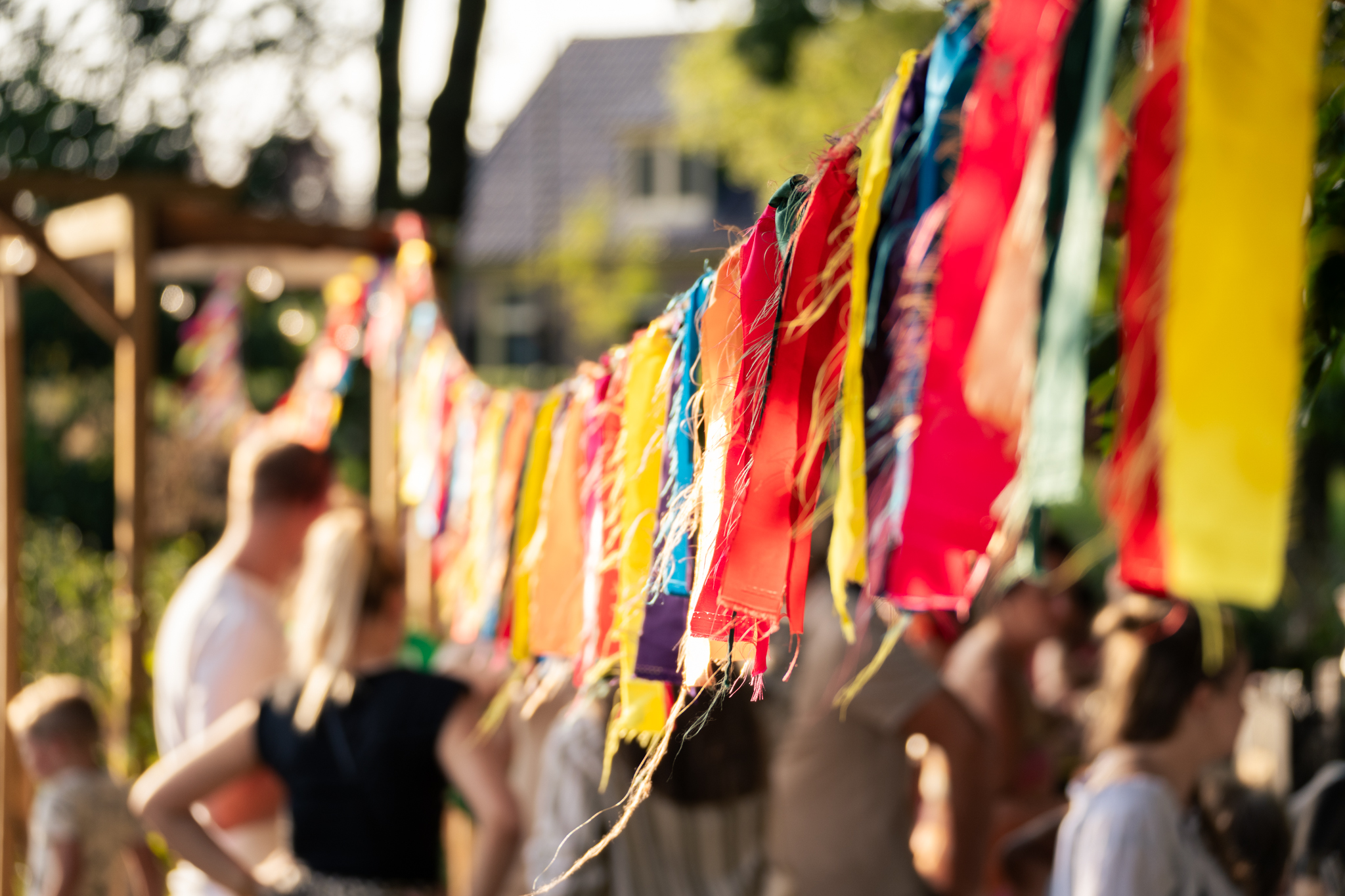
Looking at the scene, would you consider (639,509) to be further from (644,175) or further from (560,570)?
(644,175)

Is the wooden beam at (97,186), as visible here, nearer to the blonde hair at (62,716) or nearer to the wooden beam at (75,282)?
the wooden beam at (75,282)

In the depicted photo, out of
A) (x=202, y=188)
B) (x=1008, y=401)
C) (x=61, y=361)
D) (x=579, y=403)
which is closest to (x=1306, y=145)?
(x=1008, y=401)

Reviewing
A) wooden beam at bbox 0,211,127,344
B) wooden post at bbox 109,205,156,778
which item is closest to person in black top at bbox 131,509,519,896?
wooden post at bbox 109,205,156,778

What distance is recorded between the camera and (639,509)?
1203 mm

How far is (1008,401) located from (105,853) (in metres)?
3.30

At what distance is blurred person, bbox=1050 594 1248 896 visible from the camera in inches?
75.9

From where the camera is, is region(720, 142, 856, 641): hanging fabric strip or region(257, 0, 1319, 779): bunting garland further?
region(720, 142, 856, 641): hanging fabric strip

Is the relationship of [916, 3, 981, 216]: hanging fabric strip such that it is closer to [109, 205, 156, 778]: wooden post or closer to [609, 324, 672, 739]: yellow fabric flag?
[609, 324, 672, 739]: yellow fabric flag

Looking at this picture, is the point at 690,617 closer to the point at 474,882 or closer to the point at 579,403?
the point at 579,403

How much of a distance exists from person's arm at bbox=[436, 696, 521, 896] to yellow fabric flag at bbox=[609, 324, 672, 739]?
1173mm

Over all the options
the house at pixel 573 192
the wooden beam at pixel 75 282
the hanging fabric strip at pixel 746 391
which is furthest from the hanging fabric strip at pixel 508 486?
the house at pixel 573 192

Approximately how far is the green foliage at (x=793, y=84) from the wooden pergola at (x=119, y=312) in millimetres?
8934

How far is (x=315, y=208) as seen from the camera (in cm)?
1777

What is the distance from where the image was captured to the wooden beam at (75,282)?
4121mm
